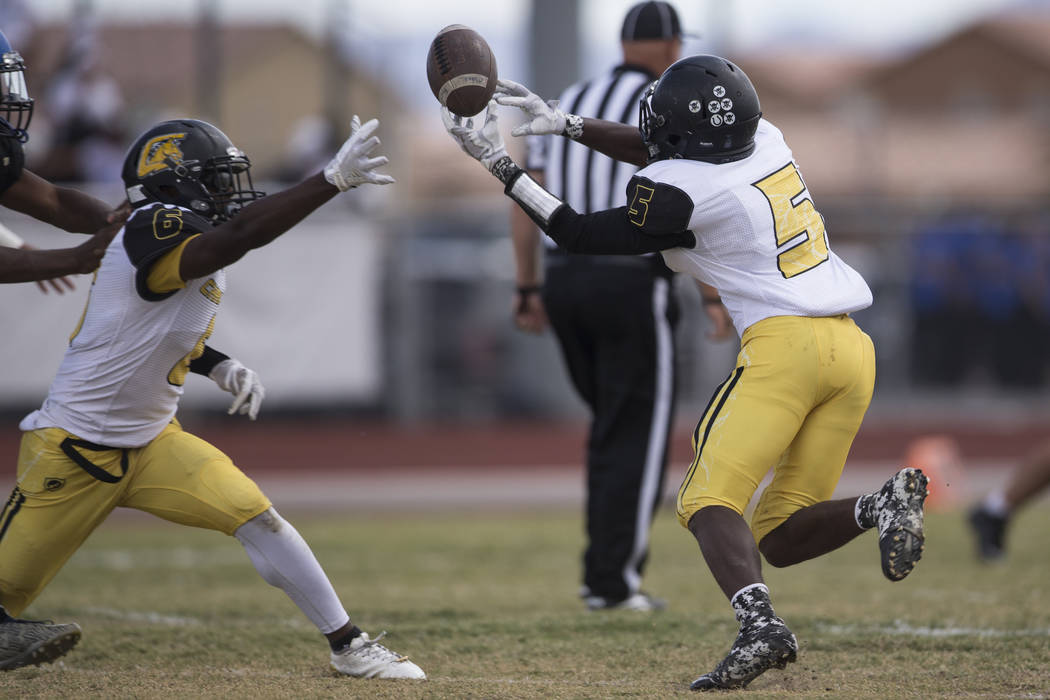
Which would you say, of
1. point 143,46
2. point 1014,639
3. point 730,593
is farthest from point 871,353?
point 143,46

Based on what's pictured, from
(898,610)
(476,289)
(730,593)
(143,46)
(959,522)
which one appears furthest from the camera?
(143,46)

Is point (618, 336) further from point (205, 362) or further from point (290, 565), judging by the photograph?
point (290, 565)

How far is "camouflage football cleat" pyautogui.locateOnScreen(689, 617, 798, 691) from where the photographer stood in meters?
3.54

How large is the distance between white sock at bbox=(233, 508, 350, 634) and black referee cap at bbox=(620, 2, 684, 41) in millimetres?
2688

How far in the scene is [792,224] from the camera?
3920 millimetres

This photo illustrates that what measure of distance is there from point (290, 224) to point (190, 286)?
440 mm

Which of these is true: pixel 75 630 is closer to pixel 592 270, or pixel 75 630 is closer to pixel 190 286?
pixel 190 286

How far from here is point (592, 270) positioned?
5.39 meters

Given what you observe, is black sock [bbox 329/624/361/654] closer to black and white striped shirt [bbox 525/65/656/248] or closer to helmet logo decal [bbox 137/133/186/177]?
helmet logo decal [bbox 137/133/186/177]

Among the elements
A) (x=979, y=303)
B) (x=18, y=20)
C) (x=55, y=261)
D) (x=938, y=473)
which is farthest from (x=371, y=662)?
(x=18, y=20)

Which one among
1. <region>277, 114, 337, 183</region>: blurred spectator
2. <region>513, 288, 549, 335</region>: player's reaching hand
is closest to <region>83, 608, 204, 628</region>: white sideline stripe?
<region>513, 288, 549, 335</region>: player's reaching hand

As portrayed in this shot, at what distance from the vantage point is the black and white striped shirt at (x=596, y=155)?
534 centimetres

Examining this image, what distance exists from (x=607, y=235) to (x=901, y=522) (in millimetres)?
1183

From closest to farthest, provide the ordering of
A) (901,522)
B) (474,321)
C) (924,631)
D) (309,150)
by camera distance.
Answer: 1. (901,522)
2. (924,631)
3. (474,321)
4. (309,150)
